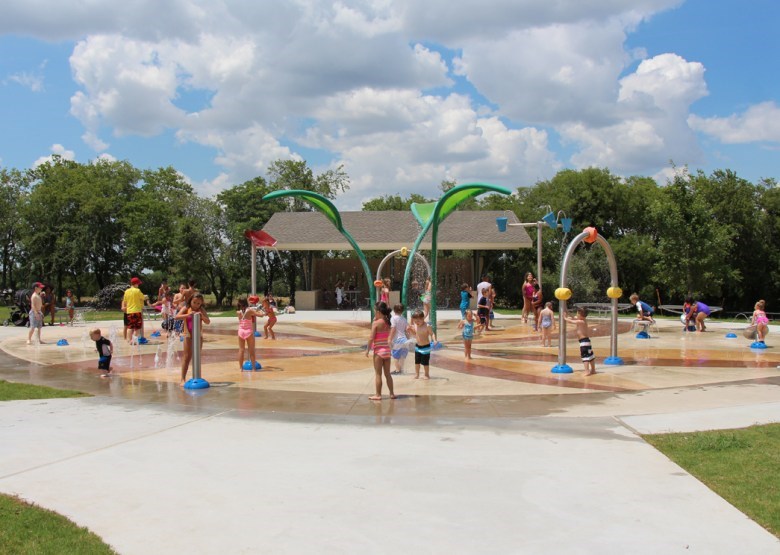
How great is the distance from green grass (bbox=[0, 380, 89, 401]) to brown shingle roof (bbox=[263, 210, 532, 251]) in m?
22.8

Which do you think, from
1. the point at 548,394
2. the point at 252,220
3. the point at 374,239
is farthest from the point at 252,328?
the point at 252,220

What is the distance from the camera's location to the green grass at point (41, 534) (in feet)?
14.6

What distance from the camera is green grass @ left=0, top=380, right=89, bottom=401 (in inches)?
399

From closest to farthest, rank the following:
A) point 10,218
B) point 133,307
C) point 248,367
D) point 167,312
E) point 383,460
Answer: point 383,460 < point 248,367 < point 133,307 < point 167,312 < point 10,218

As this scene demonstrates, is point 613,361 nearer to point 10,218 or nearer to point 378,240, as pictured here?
point 378,240

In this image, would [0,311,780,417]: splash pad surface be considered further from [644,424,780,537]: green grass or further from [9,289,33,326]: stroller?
[9,289,33,326]: stroller

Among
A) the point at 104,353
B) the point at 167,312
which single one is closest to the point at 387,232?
the point at 167,312

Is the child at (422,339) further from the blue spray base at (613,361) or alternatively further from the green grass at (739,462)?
the green grass at (739,462)

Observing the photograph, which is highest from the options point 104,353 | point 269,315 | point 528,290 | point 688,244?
point 688,244

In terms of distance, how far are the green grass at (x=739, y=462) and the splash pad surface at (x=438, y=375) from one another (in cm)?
176

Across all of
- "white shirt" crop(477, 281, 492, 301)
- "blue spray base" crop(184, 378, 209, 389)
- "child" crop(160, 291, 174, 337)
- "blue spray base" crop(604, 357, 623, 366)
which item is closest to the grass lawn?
"blue spray base" crop(184, 378, 209, 389)

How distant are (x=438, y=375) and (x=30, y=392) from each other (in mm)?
6541

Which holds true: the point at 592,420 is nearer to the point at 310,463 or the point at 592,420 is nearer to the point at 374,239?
the point at 310,463

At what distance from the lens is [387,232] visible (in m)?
36.2
